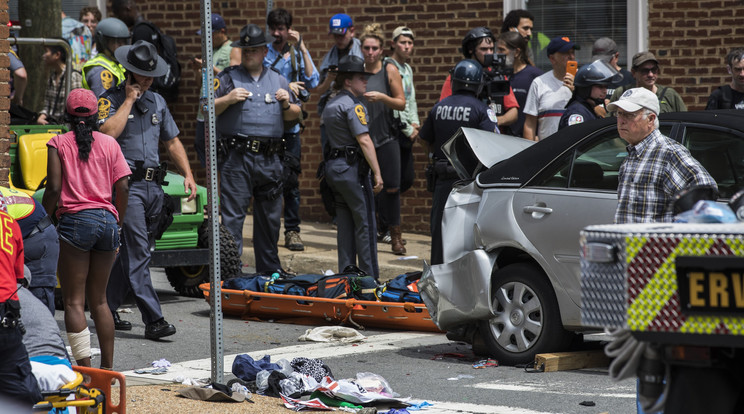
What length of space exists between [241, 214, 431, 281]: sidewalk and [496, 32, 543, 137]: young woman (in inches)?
66.8

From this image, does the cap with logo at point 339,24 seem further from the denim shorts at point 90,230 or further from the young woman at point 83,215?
the denim shorts at point 90,230

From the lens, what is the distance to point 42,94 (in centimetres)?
1451

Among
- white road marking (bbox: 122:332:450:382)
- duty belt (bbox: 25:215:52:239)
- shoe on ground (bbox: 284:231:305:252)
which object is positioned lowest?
white road marking (bbox: 122:332:450:382)

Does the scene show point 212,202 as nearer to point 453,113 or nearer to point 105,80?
point 453,113

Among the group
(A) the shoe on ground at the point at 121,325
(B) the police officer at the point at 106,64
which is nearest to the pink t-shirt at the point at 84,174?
(A) the shoe on ground at the point at 121,325

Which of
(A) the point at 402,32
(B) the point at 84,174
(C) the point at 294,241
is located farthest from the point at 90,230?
(A) the point at 402,32

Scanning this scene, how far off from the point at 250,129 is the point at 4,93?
2519mm

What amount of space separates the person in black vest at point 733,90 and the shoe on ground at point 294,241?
4414 mm

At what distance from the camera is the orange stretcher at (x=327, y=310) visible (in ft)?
30.1

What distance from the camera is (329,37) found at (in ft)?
47.9

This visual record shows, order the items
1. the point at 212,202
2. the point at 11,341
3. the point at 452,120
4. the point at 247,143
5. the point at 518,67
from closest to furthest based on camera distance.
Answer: the point at 11,341
the point at 212,202
the point at 452,120
the point at 247,143
the point at 518,67

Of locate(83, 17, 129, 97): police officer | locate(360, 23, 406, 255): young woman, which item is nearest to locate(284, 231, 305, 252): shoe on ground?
locate(360, 23, 406, 255): young woman

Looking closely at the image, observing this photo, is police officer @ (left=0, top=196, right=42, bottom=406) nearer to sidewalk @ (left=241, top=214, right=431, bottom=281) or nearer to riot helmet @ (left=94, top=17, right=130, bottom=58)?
riot helmet @ (left=94, top=17, right=130, bottom=58)

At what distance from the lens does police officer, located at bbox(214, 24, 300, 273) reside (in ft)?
34.8
